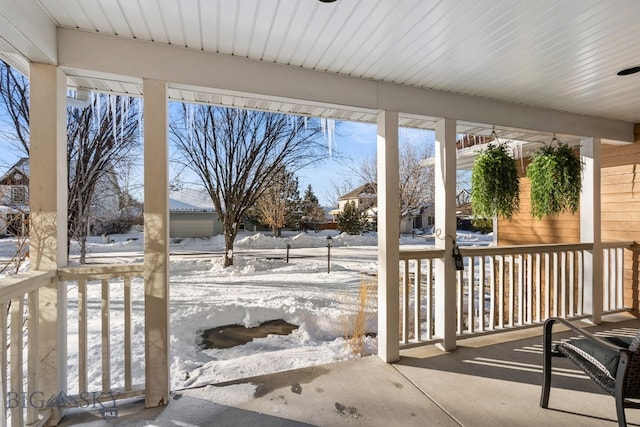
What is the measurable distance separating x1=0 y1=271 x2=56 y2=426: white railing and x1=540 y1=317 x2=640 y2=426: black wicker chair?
2874 millimetres

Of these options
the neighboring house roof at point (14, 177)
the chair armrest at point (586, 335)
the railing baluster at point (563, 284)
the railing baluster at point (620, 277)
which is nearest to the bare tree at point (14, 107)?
the neighboring house roof at point (14, 177)

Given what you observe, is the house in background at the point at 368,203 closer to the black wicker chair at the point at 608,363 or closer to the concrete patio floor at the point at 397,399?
the concrete patio floor at the point at 397,399

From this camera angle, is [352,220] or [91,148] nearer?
[91,148]

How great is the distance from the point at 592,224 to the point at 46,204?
4859 mm

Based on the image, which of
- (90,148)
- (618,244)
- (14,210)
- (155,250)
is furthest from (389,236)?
(90,148)

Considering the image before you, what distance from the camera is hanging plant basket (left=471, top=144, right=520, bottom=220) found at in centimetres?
266

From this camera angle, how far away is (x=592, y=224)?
3.37 meters

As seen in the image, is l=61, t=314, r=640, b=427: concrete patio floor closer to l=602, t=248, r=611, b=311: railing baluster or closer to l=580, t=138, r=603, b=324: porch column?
l=580, t=138, r=603, b=324: porch column

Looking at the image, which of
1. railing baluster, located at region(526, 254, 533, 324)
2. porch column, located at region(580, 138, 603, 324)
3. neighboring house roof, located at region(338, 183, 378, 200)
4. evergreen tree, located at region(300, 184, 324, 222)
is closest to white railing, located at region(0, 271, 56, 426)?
railing baluster, located at region(526, 254, 533, 324)

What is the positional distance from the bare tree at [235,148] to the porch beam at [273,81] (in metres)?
4.96

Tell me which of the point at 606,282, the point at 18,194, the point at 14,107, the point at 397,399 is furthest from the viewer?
the point at 14,107

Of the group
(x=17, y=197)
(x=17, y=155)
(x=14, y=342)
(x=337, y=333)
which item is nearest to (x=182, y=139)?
(x=17, y=155)

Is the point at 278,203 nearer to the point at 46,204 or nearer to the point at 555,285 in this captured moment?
the point at 555,285

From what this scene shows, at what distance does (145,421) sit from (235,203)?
5.95m
